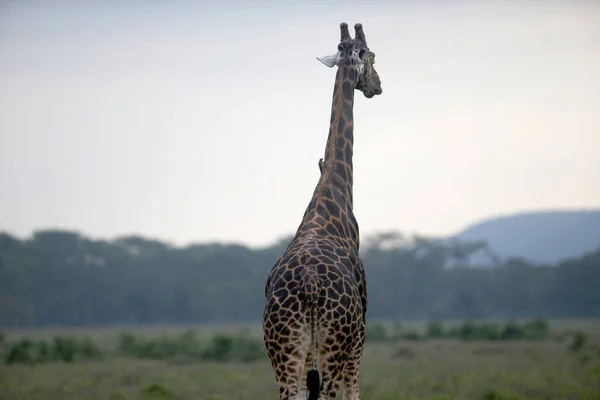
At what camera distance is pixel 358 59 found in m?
8.91

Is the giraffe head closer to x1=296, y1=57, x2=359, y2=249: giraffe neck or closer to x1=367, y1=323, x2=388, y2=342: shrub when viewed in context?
x1=296, y1=57, x2=359, y2=249: giraffe neck

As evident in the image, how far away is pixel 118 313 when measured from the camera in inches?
2432

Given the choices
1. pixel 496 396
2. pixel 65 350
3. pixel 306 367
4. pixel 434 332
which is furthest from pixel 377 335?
pixel 306 367

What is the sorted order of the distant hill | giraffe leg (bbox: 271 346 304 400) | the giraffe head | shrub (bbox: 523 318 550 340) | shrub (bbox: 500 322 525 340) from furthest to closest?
1. the distant hill
2. shrub (bbox: 523 318 550 340)
3. shrub (bbox: 500 322 525 340)
4. the giraffe head
5. giraffe leg (bbox: 271 346 304 400)

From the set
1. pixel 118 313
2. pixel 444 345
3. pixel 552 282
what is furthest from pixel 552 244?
pixel 444 345

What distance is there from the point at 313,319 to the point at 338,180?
1770mm

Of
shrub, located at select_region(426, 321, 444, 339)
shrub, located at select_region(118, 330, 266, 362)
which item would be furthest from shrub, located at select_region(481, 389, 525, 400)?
shrub, located at select_region(426, 321, 444, 339)

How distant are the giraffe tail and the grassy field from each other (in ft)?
25.6

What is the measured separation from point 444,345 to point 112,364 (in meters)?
11.0

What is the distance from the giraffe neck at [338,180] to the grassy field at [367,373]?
6679 millimetres

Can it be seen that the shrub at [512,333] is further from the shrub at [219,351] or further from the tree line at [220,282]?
the tree line at [220,282]

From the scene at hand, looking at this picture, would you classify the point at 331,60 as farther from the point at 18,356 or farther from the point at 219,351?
the point at 219,351

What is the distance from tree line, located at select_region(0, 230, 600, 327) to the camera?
198 ft

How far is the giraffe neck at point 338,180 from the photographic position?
25.9 ft
